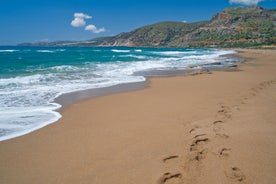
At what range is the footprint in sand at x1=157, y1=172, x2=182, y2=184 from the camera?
3379 mm

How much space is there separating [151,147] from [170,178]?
1.10 m

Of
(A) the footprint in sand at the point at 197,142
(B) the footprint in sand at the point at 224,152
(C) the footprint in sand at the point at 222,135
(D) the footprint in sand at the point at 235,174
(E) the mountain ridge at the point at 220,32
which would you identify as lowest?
(D) the footprint in sand at the point at 235,174

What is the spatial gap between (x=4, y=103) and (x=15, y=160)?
5.02 metres

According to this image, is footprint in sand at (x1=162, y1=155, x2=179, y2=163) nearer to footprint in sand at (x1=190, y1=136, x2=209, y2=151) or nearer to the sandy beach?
the sandy beach

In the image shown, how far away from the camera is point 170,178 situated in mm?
3467

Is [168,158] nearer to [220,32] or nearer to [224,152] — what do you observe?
[224,152]

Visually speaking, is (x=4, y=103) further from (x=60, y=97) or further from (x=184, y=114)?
(x=184, y=114)

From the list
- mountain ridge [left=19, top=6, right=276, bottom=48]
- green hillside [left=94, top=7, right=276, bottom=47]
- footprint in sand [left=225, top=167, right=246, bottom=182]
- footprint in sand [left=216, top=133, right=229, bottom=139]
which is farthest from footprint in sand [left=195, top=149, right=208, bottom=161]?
green hillside [left=94, top=7, right=276, bottom=47]

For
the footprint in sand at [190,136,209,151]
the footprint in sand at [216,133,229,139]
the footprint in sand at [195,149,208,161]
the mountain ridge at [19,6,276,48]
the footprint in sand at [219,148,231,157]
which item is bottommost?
the footprint in sand at [195,149,208,161]

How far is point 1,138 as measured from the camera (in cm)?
514

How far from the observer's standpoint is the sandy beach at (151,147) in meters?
3.56

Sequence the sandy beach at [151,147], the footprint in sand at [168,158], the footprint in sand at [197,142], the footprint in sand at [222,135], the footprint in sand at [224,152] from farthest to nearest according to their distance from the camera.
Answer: the footprint in sand at [222,135]
the footprint in sand at [197,142]
the footprint in sand at [224,152]
the footprint in sand at [168,158]
the sandy beach at [151,147]

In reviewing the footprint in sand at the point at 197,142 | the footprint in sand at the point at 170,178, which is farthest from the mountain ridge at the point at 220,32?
the footprint in sand at the point at 170,178

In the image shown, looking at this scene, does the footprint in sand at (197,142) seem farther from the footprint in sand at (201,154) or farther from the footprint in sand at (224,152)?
the footprint in sand at (224,152)
